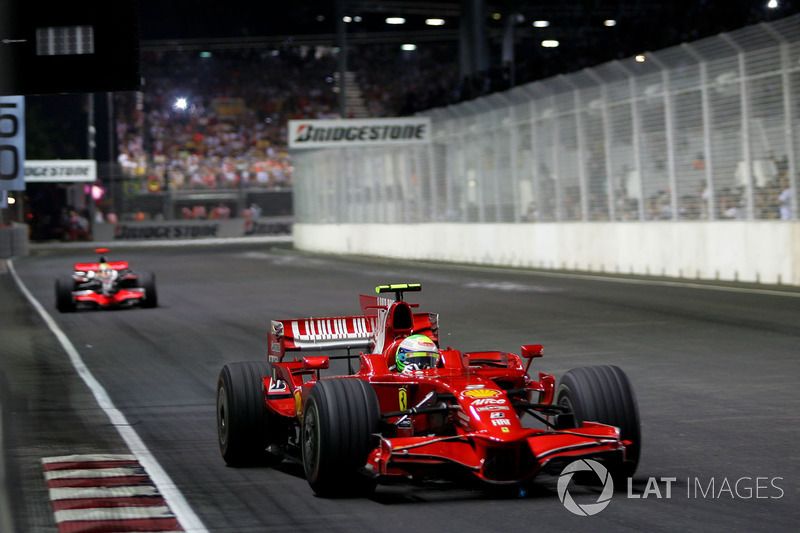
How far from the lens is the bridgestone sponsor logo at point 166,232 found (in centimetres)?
7212

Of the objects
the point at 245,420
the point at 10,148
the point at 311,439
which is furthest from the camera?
the point at 10,148

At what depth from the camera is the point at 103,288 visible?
2450 cm

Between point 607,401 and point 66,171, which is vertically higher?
point 66,171

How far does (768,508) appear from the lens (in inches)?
278

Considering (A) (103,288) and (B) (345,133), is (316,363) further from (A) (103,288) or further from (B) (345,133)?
(B) (345,133)

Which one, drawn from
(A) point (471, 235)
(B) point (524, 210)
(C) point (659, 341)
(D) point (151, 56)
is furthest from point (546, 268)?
(D) point (151, 56)

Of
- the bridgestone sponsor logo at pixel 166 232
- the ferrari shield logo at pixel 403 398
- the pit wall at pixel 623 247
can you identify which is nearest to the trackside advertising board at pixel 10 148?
the ferrari shield logo at pixel 403 398

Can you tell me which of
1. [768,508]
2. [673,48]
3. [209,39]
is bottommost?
[768,508]

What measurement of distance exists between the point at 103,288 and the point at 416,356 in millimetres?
16678

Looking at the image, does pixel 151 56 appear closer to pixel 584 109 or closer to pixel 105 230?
pixel 105 230

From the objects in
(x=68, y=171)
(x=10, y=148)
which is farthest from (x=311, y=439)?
(x=68, y=171)

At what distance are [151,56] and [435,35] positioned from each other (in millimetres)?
15215

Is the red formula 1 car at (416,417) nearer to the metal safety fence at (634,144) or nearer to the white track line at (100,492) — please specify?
the white track line at (100,492)

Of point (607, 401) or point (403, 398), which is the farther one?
point (403, 398)
